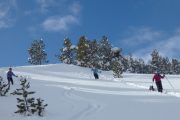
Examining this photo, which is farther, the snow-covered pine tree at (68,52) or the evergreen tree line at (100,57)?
the snow-covered pine tree at (68,52)

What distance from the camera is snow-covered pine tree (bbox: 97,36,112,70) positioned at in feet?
301

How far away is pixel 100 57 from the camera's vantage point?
308ft

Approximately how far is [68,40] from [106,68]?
1066 centimetres

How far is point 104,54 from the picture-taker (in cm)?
9531

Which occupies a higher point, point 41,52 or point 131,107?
point 41,52

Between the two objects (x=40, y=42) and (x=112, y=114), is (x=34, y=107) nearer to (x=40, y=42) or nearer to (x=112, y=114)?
(x=112, y=114)

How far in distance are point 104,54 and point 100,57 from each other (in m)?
1.85

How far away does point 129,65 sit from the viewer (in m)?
114

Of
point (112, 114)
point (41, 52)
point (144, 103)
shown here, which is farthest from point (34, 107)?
→ point (41, 52)

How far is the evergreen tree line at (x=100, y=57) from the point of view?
84.6 m

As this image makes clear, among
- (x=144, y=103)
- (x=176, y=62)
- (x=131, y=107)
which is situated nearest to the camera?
(x=131, y=107)

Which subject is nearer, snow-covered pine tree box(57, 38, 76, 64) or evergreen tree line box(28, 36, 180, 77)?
evergreen tree line box(28, 36, 180, 77)

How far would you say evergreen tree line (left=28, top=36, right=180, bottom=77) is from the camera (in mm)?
84562

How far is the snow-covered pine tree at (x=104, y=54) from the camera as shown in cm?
9163
